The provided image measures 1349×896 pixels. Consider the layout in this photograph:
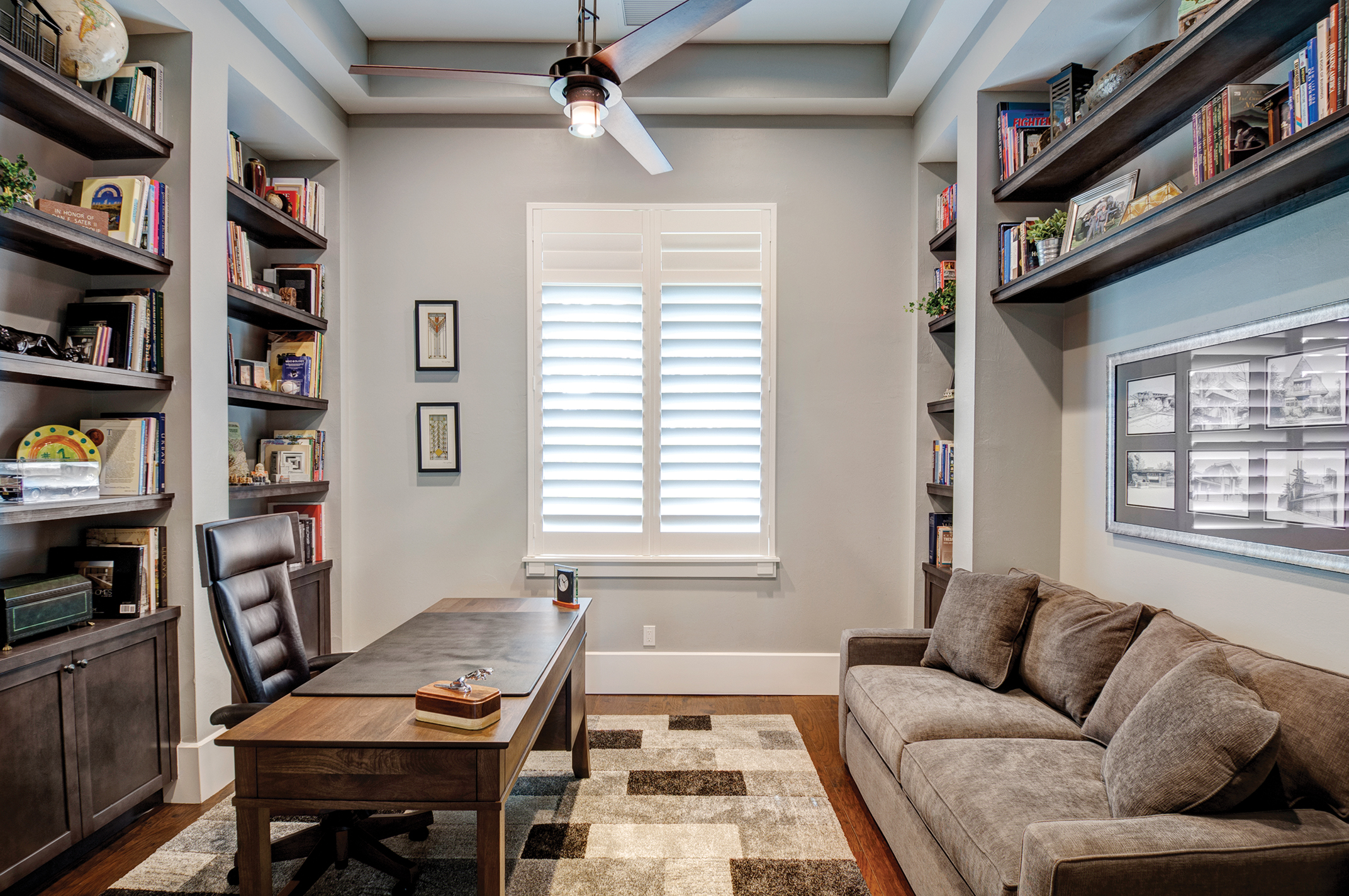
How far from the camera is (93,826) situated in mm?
2236

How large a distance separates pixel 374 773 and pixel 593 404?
2.49 m

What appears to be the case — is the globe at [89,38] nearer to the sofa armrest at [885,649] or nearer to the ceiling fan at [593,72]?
the ceiling fan at [593,72]

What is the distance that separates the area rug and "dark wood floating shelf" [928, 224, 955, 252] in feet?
8.79

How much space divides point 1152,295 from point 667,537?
2481 mm

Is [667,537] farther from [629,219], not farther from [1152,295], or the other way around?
[1152,295]

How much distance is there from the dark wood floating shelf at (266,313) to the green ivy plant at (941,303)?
10.4 feet

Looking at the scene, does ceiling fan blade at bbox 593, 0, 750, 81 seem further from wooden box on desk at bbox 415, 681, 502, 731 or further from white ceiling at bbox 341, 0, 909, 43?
wooden box on desk at bbox 415, 681, 502, 731

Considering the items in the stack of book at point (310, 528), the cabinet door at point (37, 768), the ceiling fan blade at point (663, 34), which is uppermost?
the ceiling fan blade at point (663, 34)

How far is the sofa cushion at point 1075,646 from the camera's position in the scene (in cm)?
217

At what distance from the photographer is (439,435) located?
382 centimetres

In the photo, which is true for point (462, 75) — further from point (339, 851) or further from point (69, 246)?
point (339, 851)

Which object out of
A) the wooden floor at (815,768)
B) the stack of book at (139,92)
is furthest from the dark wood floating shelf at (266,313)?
the wooden floor at (815,768)

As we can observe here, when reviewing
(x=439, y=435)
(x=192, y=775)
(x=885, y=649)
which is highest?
(x=439, y=435)

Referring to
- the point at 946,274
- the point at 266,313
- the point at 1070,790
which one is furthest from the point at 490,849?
the point at 946,274
